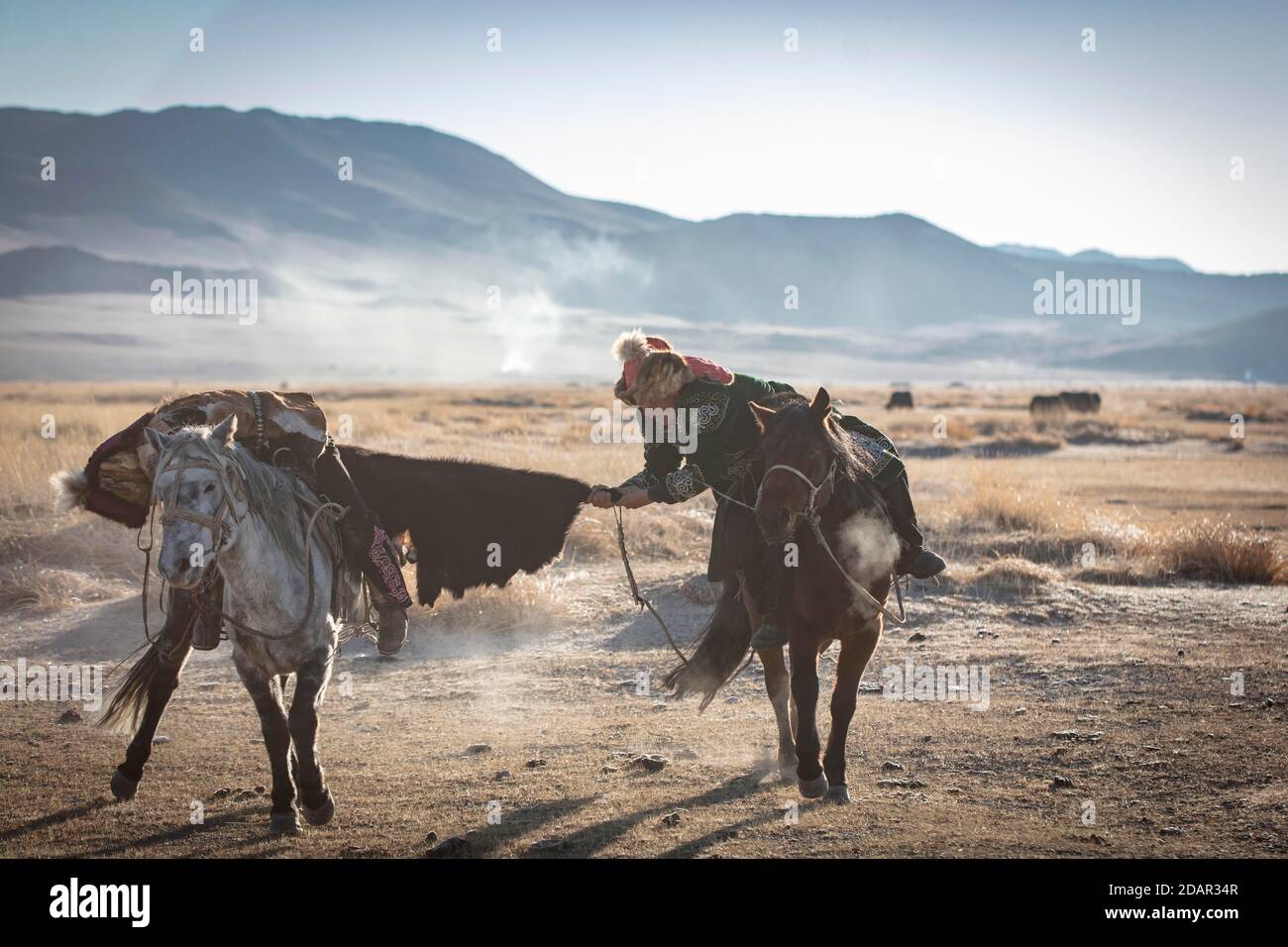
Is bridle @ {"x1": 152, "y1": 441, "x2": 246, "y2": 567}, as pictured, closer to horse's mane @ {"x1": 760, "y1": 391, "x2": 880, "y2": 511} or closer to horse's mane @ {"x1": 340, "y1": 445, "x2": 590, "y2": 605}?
horse's mane @ {"x1": 340, "y1": 445, "x2": 590, "y2": 605}

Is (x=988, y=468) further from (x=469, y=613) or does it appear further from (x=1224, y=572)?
(x=469, y=613)

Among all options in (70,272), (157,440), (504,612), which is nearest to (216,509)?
(157,440)

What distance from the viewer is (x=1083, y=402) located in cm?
4266

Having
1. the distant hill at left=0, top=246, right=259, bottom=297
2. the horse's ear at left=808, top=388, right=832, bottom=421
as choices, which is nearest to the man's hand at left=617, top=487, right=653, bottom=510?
the horse's ear at left=808, top=388, right=832, bottom=421

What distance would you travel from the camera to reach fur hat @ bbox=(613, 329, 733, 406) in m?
6.18

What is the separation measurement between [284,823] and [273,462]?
6.27 feet

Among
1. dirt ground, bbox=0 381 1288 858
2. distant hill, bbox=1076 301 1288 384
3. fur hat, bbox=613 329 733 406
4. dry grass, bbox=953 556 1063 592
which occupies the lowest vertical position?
dirt ground, bbox=0 381 1288 858

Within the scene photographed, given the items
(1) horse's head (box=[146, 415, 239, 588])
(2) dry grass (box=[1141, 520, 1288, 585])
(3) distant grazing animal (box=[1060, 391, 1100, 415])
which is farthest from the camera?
(3) distant grazing animal (box=[1060, 391, 1100, 415])

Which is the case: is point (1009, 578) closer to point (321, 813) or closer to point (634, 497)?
point (634, 497)

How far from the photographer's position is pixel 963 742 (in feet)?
23.1

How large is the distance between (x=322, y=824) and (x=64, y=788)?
6.17 feet

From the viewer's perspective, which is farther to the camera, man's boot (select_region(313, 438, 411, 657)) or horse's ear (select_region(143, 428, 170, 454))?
man's boot (select_region(313, 438, 411, 657))

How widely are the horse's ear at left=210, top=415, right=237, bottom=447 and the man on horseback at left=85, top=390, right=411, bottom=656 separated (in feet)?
1.30
